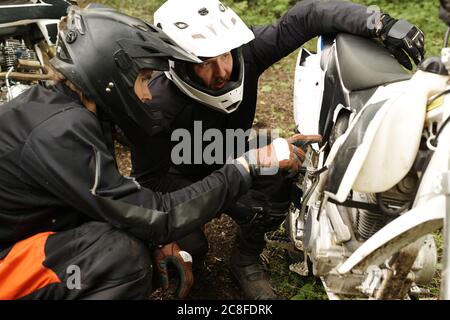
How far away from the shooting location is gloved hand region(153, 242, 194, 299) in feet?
8.21

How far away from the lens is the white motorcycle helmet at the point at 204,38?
2578 mm

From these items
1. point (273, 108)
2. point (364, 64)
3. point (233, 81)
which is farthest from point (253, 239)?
point (273, 108)

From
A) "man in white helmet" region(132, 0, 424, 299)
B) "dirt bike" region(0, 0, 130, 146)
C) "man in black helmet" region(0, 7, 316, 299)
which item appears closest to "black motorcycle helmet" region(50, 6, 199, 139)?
"man in black helmet" region(0, 7, 316, 299)

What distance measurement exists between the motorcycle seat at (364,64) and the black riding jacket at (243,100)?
10cm

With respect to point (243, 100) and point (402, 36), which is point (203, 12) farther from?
point (402, 36)

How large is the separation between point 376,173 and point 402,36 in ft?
2.78

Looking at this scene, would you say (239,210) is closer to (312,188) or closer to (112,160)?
(312,188)

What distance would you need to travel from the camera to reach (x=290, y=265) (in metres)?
3.00

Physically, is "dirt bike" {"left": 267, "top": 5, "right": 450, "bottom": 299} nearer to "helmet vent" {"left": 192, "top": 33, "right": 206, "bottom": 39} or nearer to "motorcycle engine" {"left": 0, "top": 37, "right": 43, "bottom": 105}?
"helmet vent" {"left": 192, "top": 33, "right": 206, "bottom": 39}

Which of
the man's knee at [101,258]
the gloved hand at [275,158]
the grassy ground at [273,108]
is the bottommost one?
the grassy ground at [273,108]

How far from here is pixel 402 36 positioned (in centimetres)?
237

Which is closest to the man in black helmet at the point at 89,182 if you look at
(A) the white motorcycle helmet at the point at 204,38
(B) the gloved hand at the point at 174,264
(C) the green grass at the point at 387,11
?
(B) the gloved hand at the point at 174,264

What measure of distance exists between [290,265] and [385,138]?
1.38 m

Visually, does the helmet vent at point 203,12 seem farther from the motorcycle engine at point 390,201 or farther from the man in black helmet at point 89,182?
the motorcycle engine at point 390,201
